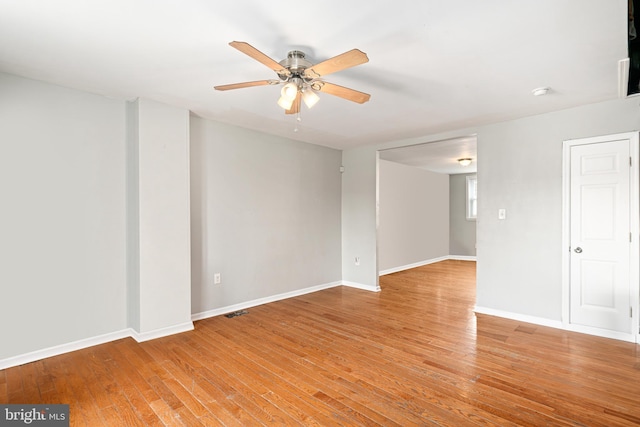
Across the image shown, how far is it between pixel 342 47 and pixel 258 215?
2.80m

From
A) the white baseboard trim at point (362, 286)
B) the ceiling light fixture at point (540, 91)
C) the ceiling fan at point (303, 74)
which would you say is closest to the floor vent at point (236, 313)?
the white baseboard trim at point (362, 286)

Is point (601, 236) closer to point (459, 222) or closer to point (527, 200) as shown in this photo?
point (527, 200)

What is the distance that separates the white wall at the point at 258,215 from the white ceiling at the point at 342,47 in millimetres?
946

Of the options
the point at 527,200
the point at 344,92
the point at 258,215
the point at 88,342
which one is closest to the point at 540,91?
the point at 527,200

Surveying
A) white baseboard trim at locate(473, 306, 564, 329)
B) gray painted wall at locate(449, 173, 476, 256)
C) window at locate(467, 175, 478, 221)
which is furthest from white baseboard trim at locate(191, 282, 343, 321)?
window at locate(467, 175, 478, 221)

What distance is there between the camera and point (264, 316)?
13.3 feet

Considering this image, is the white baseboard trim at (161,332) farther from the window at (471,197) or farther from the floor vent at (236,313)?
the window at (471,197)

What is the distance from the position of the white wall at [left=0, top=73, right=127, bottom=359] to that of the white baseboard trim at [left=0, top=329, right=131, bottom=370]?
5cm

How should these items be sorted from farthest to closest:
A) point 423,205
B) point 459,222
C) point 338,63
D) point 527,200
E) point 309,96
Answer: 1. point 459,222
2. point 423,205
3. point 527,200
4. point 309,96
5. point 338,63

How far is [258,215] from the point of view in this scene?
4.57 m

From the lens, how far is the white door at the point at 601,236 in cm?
325

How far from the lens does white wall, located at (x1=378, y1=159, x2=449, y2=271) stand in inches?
267

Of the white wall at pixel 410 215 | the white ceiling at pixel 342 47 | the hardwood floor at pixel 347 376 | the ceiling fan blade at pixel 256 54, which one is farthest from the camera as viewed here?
the white wall at pixel 410 215

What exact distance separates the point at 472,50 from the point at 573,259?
2687 millimetres
